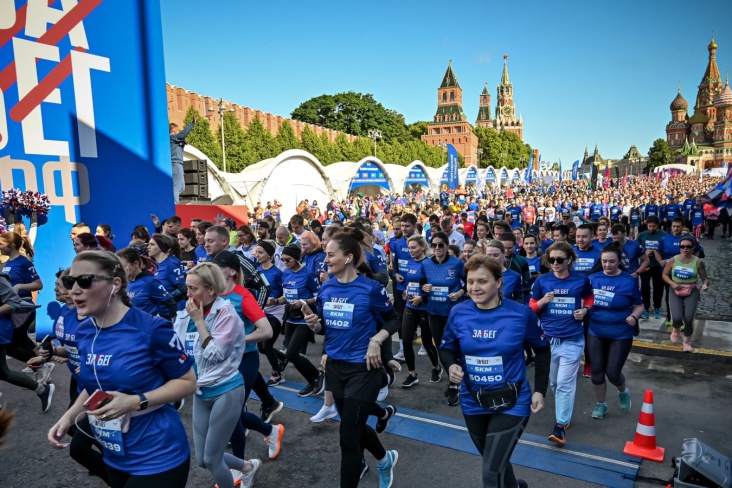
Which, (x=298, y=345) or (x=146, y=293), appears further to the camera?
(x=298, y=345)

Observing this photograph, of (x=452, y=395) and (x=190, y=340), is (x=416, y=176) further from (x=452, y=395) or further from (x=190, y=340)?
(x=190, y=340)

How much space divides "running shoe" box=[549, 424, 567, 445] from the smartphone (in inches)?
162

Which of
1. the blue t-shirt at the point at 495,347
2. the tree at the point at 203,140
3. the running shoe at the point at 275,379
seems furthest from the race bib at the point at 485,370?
the tree at the point at 203,140

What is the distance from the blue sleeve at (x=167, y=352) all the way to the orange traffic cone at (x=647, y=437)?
4.17 m

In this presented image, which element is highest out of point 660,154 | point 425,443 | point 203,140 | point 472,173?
point 660,154

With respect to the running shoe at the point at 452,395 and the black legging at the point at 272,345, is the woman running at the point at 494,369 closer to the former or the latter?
the running shoe at the point at 452,395

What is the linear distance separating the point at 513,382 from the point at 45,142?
10506mm

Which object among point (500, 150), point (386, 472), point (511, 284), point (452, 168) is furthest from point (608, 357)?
point (500, 150)

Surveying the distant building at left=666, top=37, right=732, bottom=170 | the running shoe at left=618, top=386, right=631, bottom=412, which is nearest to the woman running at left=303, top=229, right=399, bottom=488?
the running shoe at left=618, top=386, right=631, bottom=412

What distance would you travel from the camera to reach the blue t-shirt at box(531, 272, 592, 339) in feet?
16.2

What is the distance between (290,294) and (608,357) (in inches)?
151

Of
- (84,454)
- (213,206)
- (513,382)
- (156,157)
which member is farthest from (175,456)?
(213,206)

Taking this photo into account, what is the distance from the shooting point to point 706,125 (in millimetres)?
137500

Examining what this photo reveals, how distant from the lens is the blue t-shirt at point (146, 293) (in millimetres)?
4953
